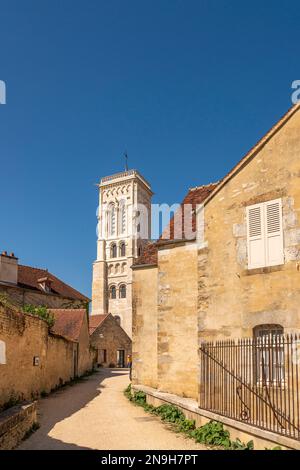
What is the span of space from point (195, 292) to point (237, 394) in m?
4.12

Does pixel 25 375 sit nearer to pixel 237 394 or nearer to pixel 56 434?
pixel 56 434

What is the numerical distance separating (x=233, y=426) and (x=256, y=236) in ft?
13.7

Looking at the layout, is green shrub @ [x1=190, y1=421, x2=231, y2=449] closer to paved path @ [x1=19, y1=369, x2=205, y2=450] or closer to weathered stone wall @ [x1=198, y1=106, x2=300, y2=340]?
paved path @ [x1=19, y1=369, x2=205, y2=450]

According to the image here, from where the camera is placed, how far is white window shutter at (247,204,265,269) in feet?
34.3

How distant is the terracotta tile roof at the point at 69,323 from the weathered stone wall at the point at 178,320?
466 inches

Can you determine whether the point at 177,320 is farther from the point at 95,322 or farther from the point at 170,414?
the point at 95,322

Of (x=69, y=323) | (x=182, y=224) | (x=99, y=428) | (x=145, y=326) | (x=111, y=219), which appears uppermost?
(x=111, y=219)

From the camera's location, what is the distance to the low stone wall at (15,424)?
7980 millimetres

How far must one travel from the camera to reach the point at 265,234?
34.2 feet

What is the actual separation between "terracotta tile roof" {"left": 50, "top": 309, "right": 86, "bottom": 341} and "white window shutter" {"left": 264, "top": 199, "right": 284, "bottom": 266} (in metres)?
16.9

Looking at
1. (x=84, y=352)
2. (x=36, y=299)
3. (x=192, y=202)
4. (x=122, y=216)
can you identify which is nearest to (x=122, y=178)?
(x=122, y=216)

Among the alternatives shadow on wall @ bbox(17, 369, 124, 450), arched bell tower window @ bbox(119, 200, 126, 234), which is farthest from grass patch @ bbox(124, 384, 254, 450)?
arched bell tower window @ bbox(119, 200, 126, 234)
